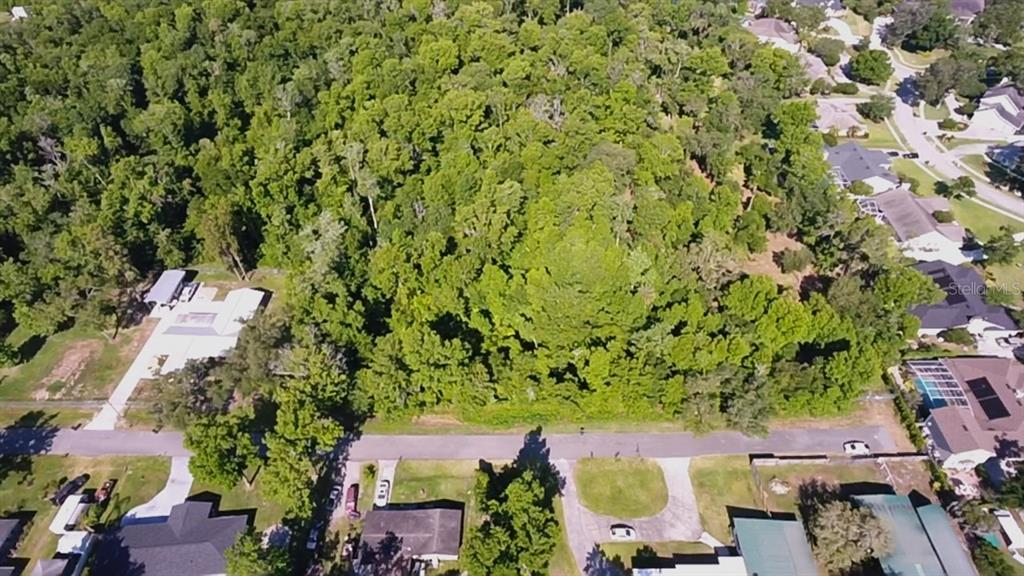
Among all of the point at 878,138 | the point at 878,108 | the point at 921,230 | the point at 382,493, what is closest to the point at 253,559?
the point at 382,493

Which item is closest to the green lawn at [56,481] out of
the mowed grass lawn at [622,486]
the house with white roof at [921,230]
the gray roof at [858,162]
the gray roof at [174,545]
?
the gray roof at [174,545]

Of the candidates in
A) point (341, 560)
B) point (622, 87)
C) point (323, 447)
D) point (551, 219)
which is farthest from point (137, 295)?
point (622, 87)

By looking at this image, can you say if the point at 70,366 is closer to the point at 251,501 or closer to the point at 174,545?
the point at 251,501

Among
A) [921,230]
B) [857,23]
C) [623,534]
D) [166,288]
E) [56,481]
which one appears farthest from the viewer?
[857,23]

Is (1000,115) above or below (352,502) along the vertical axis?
above

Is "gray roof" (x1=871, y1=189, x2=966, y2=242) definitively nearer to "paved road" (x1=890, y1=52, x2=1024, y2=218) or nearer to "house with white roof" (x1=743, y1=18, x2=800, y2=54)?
→ "paved road" (x1=890, y1=52, x2=1024, y2=218)

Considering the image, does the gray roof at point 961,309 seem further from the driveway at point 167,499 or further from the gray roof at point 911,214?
the driveway at point 167,499

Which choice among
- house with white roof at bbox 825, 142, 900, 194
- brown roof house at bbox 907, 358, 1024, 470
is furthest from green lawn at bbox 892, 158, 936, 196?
brown roof house at bbox 907, 358, 1024, 470
